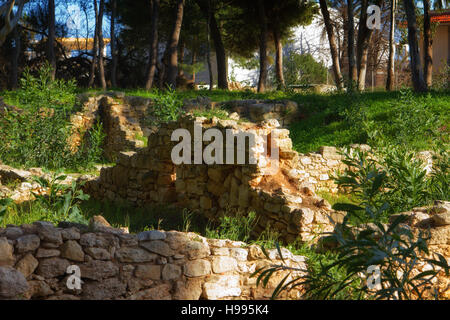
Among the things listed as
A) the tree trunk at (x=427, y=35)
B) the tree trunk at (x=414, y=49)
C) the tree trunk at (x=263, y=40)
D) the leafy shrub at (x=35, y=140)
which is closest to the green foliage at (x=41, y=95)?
the leafy shrub at (x=35, y=140)

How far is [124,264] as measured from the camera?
4297 millimetres

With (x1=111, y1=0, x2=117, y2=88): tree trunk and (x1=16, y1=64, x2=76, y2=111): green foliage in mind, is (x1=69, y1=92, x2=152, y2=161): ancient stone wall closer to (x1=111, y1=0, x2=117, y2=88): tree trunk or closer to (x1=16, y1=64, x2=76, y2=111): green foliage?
(x1=16, y1=64, x2=76, y2=111): green foliage

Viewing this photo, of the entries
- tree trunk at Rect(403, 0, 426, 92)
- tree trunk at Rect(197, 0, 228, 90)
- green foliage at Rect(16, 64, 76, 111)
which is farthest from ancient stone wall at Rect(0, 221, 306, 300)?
tree trunk at Rect(197, 0, 228, 90)

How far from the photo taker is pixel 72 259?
4.09 meters

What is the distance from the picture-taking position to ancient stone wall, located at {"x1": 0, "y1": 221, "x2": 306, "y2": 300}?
153 inches

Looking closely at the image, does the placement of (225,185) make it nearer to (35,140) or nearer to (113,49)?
(35,140)

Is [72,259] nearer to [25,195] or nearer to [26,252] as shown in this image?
[26,252]

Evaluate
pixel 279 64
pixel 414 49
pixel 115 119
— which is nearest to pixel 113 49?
pixel 115 119

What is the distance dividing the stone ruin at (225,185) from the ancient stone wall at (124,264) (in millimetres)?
1207

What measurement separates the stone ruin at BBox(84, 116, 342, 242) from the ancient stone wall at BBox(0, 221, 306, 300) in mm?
1207

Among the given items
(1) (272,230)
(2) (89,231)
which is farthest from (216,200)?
(2) (89,231)

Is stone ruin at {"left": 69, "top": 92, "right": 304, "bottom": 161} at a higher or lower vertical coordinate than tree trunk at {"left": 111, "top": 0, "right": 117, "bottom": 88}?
lower

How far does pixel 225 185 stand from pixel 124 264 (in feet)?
10.8
